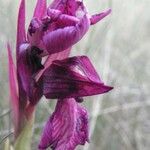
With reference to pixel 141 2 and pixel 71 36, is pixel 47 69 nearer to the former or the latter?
pixel 71 36

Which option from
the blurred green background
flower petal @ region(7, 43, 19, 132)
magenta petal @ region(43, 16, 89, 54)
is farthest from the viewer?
the blurred green background

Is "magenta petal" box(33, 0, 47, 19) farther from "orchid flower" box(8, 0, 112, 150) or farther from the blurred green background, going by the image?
the blurred green background

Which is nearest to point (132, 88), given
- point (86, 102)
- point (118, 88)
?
point (118, 88)

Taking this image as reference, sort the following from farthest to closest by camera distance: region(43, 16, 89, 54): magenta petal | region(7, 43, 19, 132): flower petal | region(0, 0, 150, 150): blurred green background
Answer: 1. region(0, 0, 150, 150): blurred green background
2. region(7, 43, 19, 132): flower petal
3. region(43, 16, 89, 54): magenta petal

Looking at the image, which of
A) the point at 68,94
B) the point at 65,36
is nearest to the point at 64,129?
A: the point at 68,94

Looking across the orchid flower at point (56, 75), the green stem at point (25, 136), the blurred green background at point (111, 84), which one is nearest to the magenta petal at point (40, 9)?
the orchid flower at point (56, 75)

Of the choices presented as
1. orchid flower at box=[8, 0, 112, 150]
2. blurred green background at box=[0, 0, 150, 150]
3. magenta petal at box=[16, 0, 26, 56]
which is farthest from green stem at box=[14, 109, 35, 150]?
blurred green background at box=[0, 0, 150, 150]
